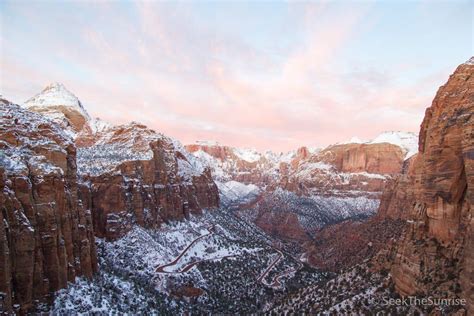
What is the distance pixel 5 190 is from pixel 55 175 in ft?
22.9

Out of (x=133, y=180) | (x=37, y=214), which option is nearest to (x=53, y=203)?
(x=37, y=214)

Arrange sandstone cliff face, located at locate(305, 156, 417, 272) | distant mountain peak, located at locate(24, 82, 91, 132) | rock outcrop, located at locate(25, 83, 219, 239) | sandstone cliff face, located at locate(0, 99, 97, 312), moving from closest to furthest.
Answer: sandstone cliff face, located at locate(0, 99, 97, 312) < rock outcrop, located at locate(25, 83, 219, 239) < sandstone cliff face, located at locate(305, 156, 417, 272) < distant mountain peak, located at locate(24, 82, 91, 132)

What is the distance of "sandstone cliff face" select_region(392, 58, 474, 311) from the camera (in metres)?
30.9

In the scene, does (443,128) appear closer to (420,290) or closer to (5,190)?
(420,290)

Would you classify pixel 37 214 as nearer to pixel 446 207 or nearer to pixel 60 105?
pixel 446 207

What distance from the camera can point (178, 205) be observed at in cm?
9644

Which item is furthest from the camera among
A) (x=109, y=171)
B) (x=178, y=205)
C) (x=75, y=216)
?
(x=178, y=205)

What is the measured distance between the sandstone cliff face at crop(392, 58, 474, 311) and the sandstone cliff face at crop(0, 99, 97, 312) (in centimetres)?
3990

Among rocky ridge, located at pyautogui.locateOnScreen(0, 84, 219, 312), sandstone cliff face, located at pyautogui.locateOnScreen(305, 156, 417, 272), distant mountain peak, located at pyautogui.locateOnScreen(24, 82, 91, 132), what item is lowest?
sandstone cliff face, located at pyautogui.locateOnScreen(305, 156, 417, 272)

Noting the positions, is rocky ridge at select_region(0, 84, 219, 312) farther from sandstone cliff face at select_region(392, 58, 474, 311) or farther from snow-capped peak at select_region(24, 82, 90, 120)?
snow-capped peak at select_region(24, 82, 90, 120)

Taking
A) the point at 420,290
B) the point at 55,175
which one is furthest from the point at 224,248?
the point at 420,290

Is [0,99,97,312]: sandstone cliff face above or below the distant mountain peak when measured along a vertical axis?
below

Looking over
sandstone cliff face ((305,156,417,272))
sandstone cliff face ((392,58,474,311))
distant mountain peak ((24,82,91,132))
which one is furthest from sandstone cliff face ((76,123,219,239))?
sandstone cliff face ((392,58,474,311))

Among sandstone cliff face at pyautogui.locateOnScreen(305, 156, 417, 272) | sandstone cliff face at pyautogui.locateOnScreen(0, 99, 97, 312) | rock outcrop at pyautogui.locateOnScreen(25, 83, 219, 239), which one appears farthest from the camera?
sandstone cliff face at pyautogui.locateOnScreen(305, 156, 417, 272)
